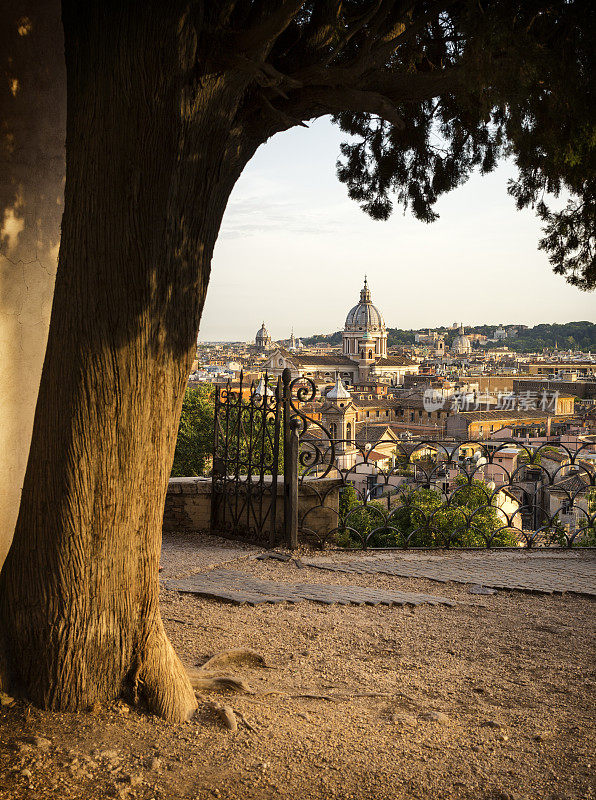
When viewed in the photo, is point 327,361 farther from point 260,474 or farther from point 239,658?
point 239,658

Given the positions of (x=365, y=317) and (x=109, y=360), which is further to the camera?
(x=365, y=317)

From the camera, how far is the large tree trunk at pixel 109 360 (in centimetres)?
251

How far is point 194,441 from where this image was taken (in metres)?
30.6

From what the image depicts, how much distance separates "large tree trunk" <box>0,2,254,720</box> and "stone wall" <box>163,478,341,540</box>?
410 centimetres

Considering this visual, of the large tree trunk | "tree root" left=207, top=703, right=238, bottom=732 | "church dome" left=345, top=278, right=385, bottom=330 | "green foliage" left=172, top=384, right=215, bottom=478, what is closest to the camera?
the large tree trunk

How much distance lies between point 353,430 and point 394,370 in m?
68.5

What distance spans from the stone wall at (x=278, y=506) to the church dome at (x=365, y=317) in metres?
130

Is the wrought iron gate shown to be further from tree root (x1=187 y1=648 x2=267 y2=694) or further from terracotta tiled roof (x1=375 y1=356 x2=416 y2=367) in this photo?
terracotta tiled roof (x1=375 y1=356 x2=416 y2=367)

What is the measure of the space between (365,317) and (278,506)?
131m

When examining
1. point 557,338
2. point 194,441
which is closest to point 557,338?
point 557,338

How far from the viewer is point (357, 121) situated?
5.28 meters

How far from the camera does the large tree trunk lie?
251 cm

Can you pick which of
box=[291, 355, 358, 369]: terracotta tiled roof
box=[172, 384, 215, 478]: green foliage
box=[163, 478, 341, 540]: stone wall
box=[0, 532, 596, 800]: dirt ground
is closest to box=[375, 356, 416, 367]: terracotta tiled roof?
box=[291, 355, 358, 369]: terracotta tiled roof

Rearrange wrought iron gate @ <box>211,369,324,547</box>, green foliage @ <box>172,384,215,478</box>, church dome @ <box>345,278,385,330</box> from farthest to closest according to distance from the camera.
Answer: church dome @ <box>345,278,385,330</box>
green foliage @ <box>172,384,215,478</box>
wrought iron gate @ <box>211,369,324,547</box>
